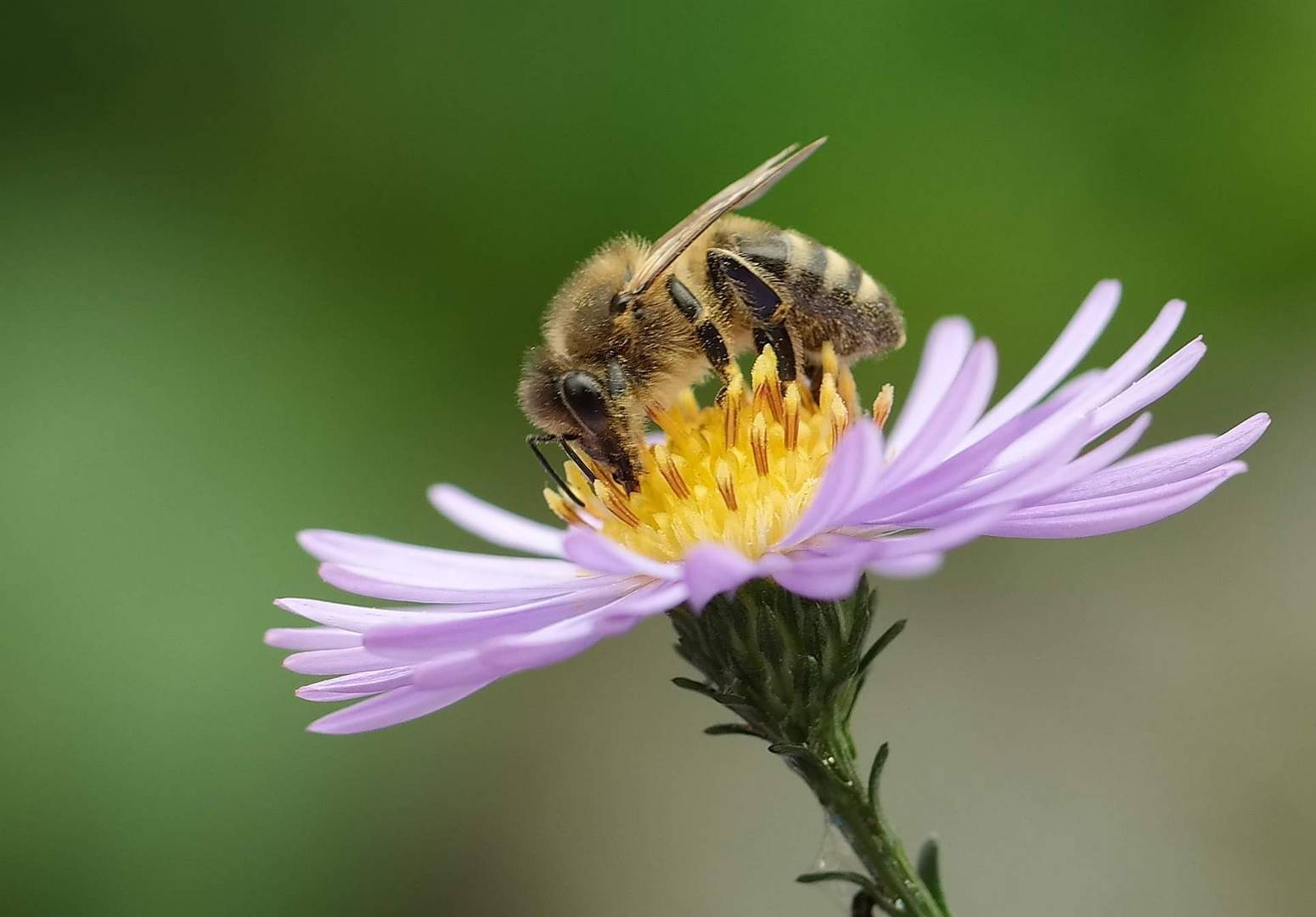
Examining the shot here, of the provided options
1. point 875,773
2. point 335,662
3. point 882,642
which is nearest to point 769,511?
point 882,642

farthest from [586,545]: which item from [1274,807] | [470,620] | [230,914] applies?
[1274,807]

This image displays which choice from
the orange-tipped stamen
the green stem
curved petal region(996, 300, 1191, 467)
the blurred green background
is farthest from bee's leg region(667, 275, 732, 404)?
the blurred green background

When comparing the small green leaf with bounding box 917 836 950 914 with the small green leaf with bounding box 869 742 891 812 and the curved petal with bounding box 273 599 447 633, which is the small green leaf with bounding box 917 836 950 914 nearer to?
the small green leaf with bounding box 869 742 891 812

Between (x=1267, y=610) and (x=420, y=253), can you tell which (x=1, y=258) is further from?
(x=1267, y=610)

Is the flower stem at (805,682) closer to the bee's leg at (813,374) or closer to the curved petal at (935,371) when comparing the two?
the curved petal at (935,371)

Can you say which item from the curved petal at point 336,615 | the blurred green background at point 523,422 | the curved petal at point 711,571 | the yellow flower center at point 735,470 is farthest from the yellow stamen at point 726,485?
the blurred green background at point 523,422

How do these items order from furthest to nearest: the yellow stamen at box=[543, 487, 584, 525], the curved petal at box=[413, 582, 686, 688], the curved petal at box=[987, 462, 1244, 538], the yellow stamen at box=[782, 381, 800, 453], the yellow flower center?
the yellow stamen at box=[543, 487, 584, 525]
the yellow stamen at box=[782, 381, 800, 453]
the yellow flower center
the curved petal at box=[987, 462, 1244, 538]
the curved petal at box=[413, 582, 686, 688]
